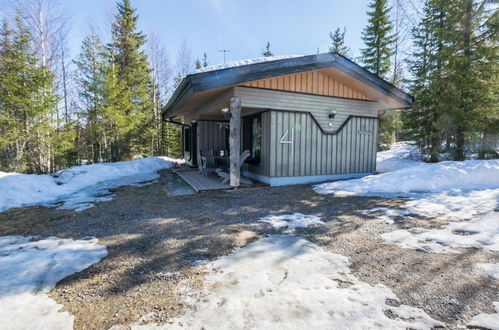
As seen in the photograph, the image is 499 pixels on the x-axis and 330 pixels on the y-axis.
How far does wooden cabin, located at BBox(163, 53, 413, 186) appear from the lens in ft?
18.1

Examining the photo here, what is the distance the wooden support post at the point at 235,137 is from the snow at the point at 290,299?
11.4ft

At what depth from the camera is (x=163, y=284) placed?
1895 millimetres

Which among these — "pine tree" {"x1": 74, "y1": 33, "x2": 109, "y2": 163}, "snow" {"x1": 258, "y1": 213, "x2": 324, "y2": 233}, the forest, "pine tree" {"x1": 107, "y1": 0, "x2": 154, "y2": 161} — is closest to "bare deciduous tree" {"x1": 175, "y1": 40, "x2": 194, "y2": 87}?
the forest

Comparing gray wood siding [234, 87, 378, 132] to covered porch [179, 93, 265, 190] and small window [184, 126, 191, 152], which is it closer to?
covered porch [179, 93, 265, 190]

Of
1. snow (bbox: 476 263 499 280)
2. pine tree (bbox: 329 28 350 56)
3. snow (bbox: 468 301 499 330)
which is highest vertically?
pine tree (bbox: 329 28 350 56)

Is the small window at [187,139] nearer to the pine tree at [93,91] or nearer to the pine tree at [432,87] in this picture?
the pine tree at [93,91]

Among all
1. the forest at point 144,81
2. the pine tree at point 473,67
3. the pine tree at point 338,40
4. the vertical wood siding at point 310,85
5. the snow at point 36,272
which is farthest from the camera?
the pine tree at point 338,40

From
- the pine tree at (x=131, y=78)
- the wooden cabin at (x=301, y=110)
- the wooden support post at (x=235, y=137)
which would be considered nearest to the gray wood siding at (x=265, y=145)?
the wooden cabin at (x=301, y=110)

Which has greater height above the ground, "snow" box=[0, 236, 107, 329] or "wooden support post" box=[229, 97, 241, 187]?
"wooden support post" box=[229, 97, 241, 187]

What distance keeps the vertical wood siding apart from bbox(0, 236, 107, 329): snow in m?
4.53

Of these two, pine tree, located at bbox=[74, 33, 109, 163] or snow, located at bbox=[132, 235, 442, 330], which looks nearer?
snow, located at bbox=[132, 235, 442, 330]

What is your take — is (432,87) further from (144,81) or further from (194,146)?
(144,81)

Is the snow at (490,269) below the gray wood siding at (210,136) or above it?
below

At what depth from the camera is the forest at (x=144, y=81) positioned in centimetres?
733
